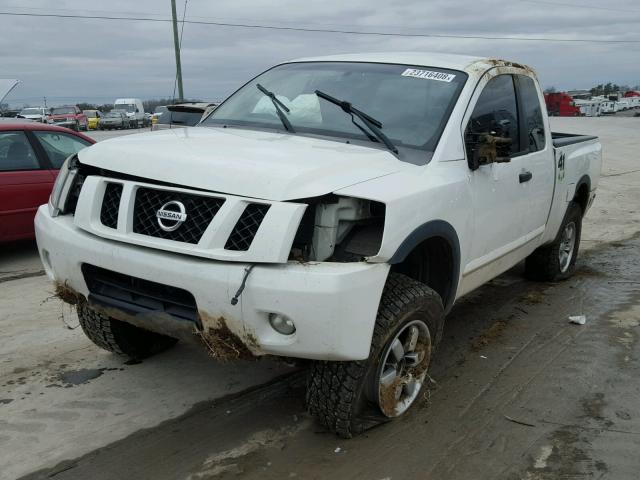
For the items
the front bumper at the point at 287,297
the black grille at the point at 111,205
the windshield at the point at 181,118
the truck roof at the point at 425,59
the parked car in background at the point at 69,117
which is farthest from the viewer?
the parked car in background at the point at 69,117

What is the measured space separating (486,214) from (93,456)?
8.25ft

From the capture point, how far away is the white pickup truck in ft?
9.01

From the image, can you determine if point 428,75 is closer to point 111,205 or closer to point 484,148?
point 484,148

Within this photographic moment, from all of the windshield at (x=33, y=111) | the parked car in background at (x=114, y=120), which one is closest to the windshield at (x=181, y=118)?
the parked car in background at (x=114, y=120)

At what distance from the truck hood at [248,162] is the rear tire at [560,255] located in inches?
119

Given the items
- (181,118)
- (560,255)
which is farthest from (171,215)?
(560,255)

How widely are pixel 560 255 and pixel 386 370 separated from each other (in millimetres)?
3430

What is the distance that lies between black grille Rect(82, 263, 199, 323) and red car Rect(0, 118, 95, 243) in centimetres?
375

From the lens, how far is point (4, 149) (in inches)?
261

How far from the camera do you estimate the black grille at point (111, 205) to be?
3188 mm

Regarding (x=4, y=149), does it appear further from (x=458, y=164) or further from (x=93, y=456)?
(x=458, y=164)

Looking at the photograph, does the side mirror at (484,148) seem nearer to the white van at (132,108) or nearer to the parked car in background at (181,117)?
the parked car in background at (181,117)

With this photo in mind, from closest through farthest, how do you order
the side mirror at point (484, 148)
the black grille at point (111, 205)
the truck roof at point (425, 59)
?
the black grille at point (111, 205) → the side mirror at point (484, 148) → the truck roof at point (425, 59)

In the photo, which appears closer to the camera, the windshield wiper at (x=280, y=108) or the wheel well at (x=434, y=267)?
the wheel well at (x=434, y=267)
